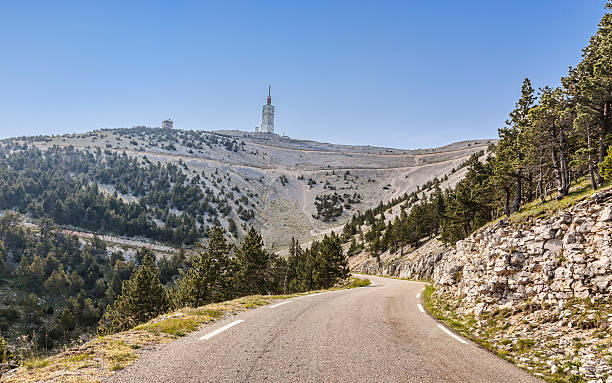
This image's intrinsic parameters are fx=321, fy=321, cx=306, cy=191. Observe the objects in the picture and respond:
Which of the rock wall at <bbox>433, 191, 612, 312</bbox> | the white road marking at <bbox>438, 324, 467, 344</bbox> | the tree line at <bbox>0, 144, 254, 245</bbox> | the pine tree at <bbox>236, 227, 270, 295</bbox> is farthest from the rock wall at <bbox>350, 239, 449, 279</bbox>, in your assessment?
the tree line at <bbox>0, 144, 254, 245</bbox>

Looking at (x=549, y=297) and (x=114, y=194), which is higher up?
(x=114, y=194)

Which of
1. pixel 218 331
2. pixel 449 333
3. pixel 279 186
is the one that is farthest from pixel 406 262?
pixel 279 186

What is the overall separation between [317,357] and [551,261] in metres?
8.57

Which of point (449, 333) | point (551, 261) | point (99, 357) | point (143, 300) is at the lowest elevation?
point (143, 300)

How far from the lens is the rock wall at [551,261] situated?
8.52m

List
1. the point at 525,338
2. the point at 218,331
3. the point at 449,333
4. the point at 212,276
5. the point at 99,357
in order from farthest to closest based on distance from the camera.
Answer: the point at 212,276 → the point at 449,333 → the point at 525,338 → the point at 218,331 → the point at 99,357

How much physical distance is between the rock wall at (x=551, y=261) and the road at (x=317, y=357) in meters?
3.35

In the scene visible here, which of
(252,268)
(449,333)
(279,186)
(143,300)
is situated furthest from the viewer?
(279,186)

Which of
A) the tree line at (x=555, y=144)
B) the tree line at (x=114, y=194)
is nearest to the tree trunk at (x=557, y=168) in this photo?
the tree line at (x=555, y=144)

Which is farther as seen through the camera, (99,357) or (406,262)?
(406,262)

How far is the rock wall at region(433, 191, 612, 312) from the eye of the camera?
852 cm

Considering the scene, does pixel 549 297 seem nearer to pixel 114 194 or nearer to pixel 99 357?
pixel 99 357

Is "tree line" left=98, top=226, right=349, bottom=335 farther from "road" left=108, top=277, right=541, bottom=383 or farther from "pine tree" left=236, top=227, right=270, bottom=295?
"road" left=108, top=277, right=541, bottom=383

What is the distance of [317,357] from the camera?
586 centimetres
